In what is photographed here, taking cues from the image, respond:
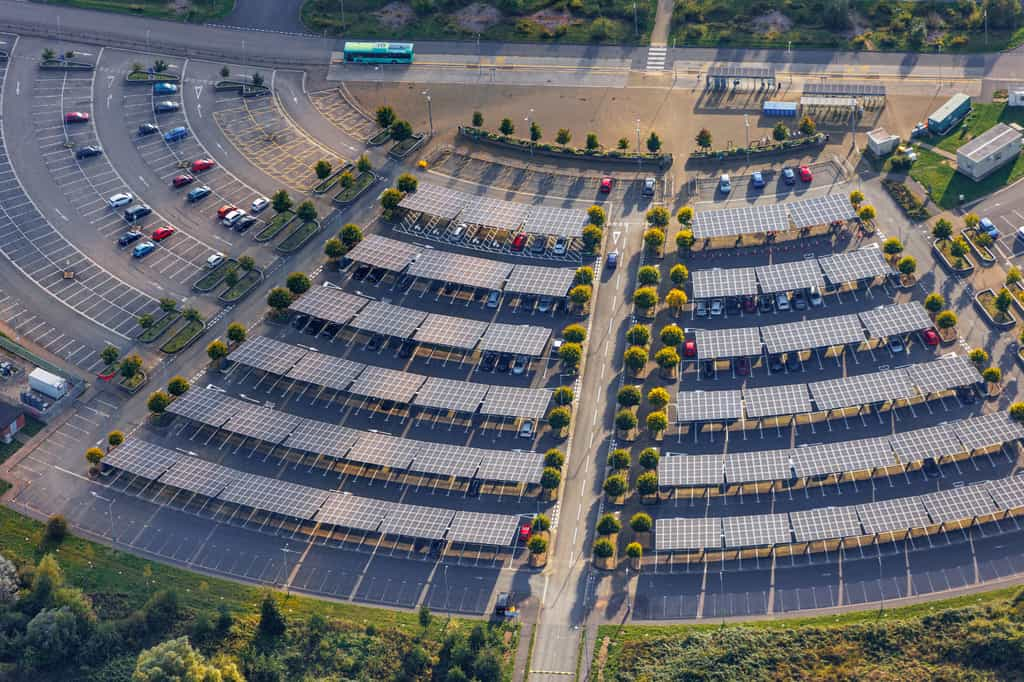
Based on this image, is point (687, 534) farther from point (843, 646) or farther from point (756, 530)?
point (843, 646)

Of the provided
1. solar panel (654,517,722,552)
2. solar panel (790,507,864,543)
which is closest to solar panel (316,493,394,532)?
solar panel (654,517,722,552)

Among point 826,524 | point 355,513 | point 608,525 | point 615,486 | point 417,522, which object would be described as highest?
point 826,524

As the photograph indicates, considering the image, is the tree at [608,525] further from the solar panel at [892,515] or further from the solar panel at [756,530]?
the solar panel at [892,515]

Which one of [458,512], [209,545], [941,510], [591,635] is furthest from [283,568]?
[941,510]

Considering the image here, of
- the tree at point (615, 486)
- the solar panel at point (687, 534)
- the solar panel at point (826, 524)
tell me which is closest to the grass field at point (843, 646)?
the solar panel at point (826, 524)

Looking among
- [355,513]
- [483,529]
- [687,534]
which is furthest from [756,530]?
[355,513]
